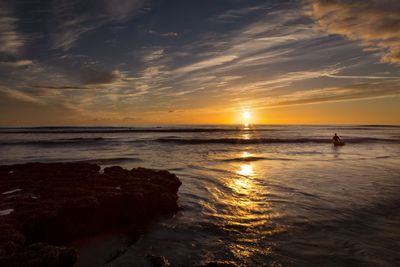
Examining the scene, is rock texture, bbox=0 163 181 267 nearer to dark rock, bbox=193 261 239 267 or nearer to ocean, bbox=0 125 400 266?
ocean, bbox=0 125 400 266

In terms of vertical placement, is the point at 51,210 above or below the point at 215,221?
Answer: above

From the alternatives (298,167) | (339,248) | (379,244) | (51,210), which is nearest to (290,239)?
(339,248)

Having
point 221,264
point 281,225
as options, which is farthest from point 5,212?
point 281,225

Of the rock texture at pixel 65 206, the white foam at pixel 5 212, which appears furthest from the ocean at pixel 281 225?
the white foam at pixel 5 212

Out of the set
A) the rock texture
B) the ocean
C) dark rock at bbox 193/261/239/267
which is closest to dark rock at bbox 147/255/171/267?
the ocean

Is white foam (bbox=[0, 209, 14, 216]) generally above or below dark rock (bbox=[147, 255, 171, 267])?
above

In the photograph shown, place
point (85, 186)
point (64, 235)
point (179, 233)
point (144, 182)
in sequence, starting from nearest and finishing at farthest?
point (64, 235) → point (179, 233) → point (85, 186) → point (144, 182)


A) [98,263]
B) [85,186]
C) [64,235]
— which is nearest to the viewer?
[98,263]

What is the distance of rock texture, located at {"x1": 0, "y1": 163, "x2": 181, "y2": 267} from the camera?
5.00 meters

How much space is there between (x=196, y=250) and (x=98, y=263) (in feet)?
7.03

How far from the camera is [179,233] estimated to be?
24.4ft

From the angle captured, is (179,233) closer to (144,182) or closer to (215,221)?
(215,221)

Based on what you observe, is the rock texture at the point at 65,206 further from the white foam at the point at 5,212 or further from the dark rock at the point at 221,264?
the dark rock at the point at 221,264

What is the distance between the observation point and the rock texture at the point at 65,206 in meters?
5.00
